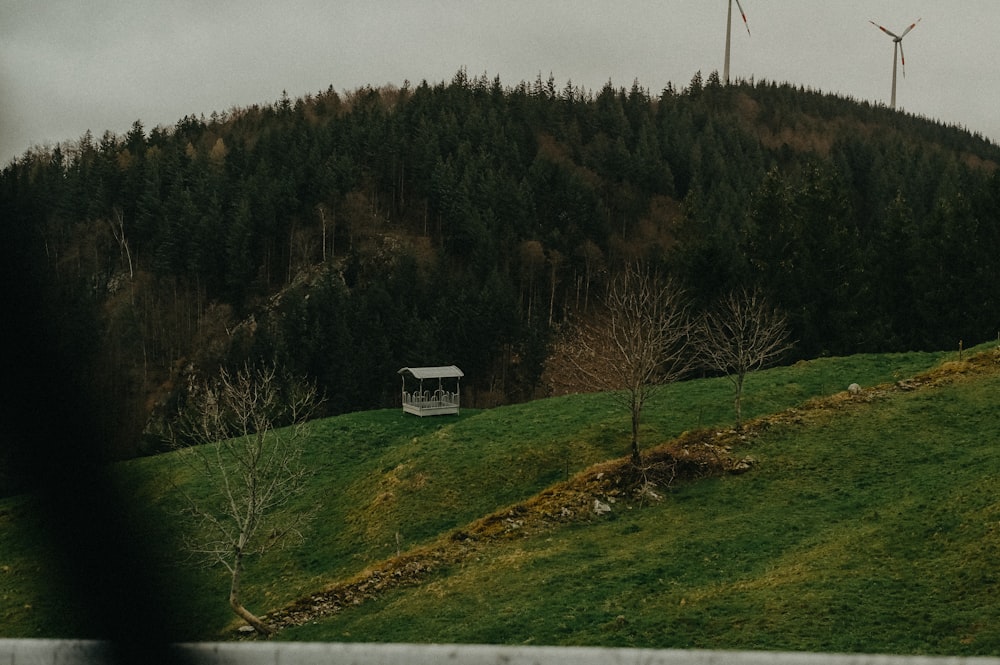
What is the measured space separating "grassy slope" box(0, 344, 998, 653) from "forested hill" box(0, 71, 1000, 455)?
13578 mm

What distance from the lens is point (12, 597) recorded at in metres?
25.3

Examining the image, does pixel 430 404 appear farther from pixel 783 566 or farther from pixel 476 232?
pixel 476 232

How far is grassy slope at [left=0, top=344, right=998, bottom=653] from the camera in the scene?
51.4 feet

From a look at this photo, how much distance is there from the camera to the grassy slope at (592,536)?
1566 centimetres

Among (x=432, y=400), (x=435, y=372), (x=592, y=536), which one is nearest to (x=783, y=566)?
(x=592, y=536)

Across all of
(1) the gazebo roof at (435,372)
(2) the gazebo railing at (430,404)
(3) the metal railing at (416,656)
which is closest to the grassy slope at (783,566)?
(3) the metal railing at (416,656)

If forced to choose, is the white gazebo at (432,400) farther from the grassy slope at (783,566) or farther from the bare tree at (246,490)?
the grassy slope at (783,566)

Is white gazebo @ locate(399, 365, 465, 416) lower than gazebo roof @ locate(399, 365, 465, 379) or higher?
lower

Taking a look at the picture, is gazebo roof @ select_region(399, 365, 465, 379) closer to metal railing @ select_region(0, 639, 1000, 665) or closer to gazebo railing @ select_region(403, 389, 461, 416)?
gazebo railing @ select_region(403, 389, 461, 416)

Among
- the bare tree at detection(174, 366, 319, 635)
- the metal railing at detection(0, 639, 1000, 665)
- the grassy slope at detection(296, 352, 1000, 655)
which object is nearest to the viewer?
the metal railing at detection(0, 639, 1000, 665)

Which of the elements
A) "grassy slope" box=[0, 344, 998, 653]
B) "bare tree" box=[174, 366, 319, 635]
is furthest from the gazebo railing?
"bare tree" box=[174, 366, 319, 635]

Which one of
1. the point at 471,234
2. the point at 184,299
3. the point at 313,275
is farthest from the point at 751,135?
the point at 184,299

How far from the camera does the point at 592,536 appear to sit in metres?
23.2

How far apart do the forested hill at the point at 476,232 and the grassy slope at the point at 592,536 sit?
44.5 ft
